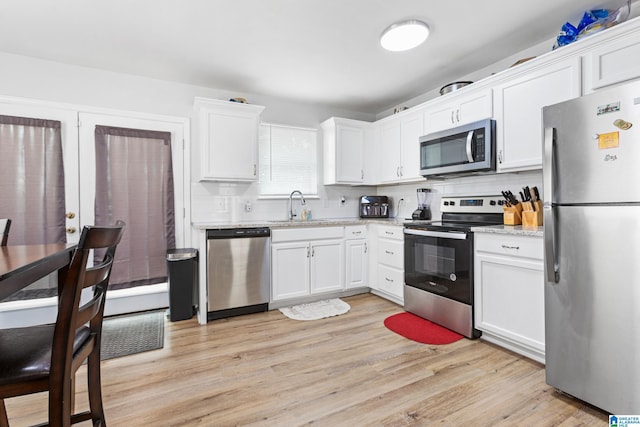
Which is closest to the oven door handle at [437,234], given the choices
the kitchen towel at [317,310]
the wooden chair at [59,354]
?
the kitchen towel at [317,310]

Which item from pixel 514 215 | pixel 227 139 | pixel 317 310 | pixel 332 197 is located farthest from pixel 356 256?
pixel 227 139

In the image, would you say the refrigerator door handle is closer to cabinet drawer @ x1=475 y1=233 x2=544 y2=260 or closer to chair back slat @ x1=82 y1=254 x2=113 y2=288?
cabinet drawer @ x1=475 y1=233 x2=544 y2=260

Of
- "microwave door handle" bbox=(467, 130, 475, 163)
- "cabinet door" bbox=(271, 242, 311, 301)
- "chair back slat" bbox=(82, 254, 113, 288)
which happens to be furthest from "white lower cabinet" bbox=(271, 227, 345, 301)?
"chair back slat" bbox=(82, 254, 113, 288)

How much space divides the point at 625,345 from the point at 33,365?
2449 mm

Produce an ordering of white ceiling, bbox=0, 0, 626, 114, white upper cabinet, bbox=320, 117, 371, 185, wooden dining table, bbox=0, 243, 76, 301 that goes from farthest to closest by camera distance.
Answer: white upper cabinet, bbox=320, 117, 371, 185, white ceiling, bbox=0, 0, 626, 114, wooden dining table, bbox=0, 243, 76, 301

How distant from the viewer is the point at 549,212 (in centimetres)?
182

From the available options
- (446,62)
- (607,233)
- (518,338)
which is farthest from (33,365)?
(446,62)

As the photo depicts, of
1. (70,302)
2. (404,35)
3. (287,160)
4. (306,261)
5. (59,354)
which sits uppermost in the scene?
(404,35)

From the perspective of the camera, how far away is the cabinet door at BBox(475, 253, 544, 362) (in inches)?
84.6

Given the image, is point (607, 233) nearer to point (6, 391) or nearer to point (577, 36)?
point (577, 36)

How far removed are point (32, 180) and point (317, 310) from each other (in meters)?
2.94

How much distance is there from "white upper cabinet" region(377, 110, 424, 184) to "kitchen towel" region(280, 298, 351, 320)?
164 cm

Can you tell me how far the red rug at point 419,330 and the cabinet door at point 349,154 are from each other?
6.09 feet

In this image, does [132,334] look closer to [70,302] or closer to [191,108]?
[70,302]
